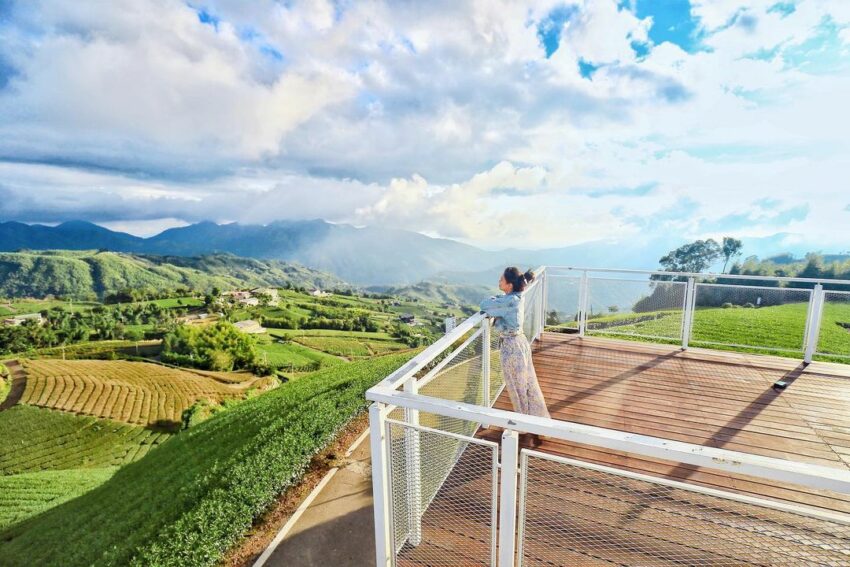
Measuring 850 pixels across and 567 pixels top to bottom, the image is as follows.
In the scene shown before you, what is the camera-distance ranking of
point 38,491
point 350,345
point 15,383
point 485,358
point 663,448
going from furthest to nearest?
point 350,345
point 15,383
point 38,491
point 485,358
point 663,448

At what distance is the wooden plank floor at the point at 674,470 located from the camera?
87.4 inches

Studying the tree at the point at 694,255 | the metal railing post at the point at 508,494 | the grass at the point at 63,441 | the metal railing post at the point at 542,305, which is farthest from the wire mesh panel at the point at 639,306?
the grass at the point at 63,441

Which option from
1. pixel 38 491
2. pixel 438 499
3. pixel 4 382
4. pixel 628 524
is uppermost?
pixel 628 524

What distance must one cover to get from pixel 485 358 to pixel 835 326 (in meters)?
5.29

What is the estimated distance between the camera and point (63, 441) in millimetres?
37062

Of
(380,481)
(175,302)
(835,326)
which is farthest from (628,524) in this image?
(175,302)

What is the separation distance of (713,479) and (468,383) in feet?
6.43

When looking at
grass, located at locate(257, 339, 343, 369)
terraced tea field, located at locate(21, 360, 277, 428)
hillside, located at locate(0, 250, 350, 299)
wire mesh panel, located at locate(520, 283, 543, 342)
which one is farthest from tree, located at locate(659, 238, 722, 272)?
hillside, located at locate(0, 250, 350, 299)

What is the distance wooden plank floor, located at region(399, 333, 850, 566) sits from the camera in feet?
7.29

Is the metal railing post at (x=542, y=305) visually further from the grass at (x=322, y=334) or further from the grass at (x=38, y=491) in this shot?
the grass at (x=322, y=334)

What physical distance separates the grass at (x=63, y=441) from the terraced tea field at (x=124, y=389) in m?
1.48

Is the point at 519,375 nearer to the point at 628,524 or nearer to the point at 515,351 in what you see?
the point at 515,351

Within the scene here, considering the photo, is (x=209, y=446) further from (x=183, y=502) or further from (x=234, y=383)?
(x=234, y=383)

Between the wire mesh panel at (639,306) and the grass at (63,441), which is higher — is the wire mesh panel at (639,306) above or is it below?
above
